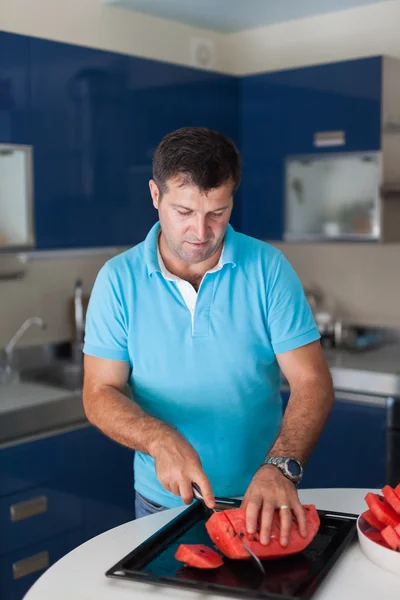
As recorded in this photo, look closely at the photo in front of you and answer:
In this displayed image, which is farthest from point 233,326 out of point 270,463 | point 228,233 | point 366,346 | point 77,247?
point 366,346

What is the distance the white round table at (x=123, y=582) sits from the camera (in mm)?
1301

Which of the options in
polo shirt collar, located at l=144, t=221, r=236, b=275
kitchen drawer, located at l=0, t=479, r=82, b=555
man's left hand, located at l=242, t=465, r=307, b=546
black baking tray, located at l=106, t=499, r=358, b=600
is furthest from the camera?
kitchen drawer, located at l=0, t=479, r=82, b=555

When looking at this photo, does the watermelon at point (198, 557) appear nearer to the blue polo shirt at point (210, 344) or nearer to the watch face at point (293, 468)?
the watch face at point (293, 468)

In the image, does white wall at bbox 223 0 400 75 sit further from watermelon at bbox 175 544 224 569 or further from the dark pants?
watermelon at bbox 175 544 224 569

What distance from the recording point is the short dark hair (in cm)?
170

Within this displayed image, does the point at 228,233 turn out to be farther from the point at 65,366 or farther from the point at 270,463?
the point at 65,366

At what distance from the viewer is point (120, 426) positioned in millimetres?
1756

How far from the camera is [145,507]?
1941 mm

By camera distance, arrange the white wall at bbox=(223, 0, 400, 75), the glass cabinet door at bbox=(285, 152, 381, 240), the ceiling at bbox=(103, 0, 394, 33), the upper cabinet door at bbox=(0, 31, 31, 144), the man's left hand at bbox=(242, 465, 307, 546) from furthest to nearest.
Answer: the white wall at bbox=(223, 0, 400, 75), the ceiling at bbox=(103, 0, 394, 33), the glass cabinet door at bbox=(285, 152, 381, 240), the upper cabinet door at bbox=(0, 31, 31, 144), the man's left hand at bbox=(242, 465, 307, 546)

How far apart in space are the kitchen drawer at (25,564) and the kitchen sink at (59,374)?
883 mm

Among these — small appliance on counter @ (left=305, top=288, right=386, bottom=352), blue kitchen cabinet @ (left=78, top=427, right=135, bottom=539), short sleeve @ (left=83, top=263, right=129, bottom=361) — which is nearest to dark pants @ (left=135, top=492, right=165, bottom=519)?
short sleeve @ (left=83, top=263, right=129, bottom=361)

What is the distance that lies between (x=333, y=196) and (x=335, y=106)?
42 centimetres

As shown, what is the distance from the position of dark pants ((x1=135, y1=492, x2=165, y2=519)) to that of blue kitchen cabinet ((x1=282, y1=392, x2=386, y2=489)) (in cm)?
150

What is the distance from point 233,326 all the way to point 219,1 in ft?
7.46
